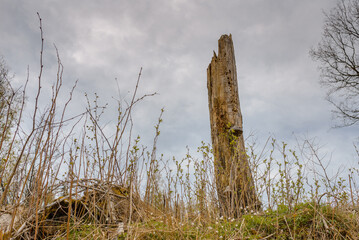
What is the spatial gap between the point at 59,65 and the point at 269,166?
3249mm

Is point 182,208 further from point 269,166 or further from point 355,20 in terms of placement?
point 355,20

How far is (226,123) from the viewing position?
15.7 ft

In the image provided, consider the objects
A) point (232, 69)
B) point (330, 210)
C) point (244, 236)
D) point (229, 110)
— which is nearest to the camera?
point (244, 236)

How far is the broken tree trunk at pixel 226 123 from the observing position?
4379mm

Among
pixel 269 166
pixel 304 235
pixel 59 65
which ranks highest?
pixel 59 65

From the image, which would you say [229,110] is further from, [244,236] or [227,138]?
[244,236]

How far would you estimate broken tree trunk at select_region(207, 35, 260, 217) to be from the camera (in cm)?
438

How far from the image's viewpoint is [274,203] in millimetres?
3832

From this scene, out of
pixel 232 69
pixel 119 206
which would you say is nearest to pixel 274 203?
pixel 119 206

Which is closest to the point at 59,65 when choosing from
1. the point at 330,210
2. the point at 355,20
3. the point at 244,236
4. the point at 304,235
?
the point at 244,236

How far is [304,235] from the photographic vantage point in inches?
108

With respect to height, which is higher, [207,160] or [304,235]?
[207,160]

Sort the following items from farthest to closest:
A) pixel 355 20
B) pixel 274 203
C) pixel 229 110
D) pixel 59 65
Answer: pixel 355 20 < pixel 229 110 < pixel 274 203 < pixel 59 65

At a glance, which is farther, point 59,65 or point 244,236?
point 244,236
